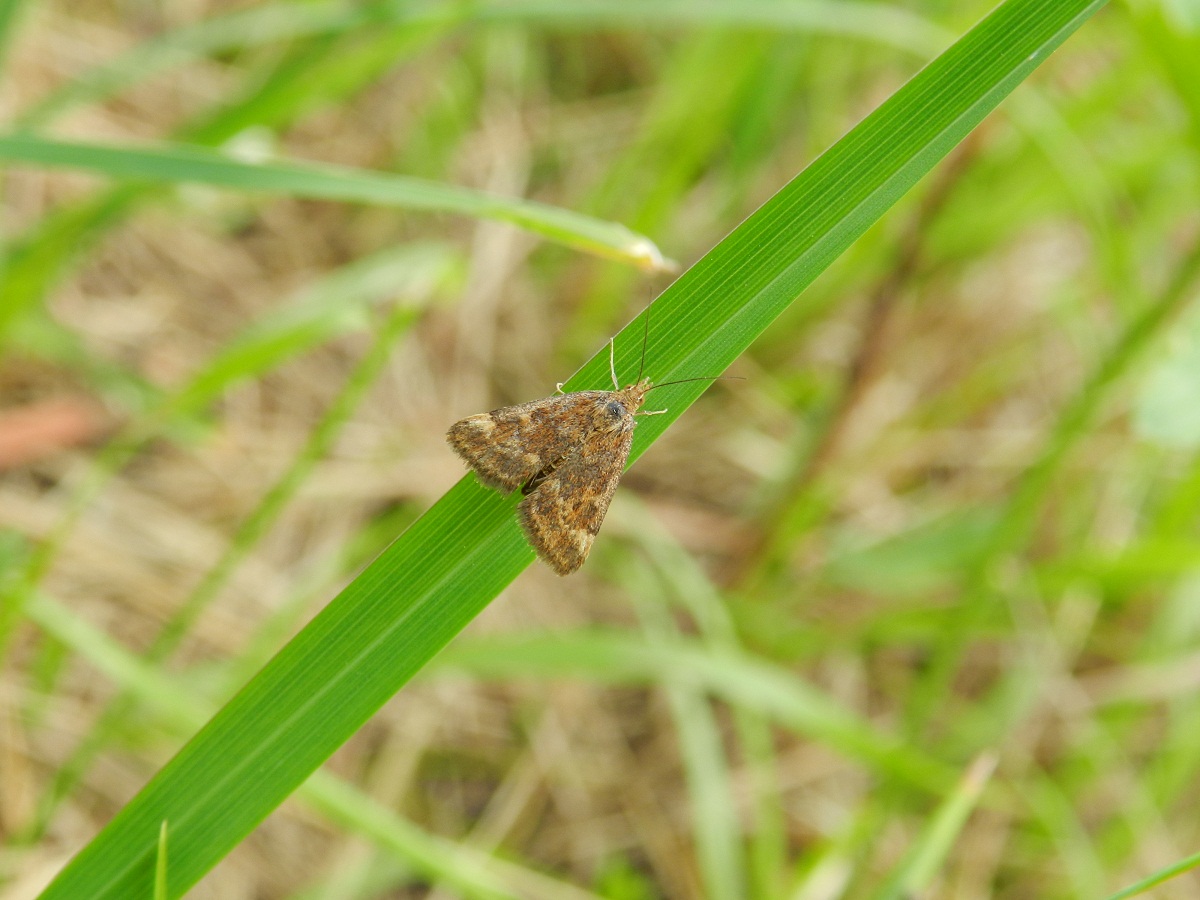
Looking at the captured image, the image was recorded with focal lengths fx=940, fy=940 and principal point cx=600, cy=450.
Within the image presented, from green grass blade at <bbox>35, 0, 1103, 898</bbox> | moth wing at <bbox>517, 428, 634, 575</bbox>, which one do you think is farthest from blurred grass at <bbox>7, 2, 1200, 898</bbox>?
green grass blade at <bbox>35, 0, 1103, 898</bbox>

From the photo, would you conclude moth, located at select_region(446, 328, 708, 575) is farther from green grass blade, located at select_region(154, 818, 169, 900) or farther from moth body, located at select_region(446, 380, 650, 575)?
green grass blade, located at select_region(154, 818, 169, 900)

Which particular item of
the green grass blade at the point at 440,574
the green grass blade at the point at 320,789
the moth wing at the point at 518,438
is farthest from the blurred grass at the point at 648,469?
the green grass blade at the point at 440,574

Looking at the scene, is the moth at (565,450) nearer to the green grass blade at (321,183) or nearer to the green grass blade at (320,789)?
the green grass blade at (321,183)

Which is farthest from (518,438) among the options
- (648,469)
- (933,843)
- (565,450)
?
(648,469)

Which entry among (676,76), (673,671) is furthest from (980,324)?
(673,671)

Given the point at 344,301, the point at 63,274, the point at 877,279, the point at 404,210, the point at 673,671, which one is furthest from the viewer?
the point at 404,210

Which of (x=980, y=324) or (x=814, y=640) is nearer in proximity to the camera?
(x=814, y=640)

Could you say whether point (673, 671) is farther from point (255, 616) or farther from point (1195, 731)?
point (1195, 731)
